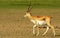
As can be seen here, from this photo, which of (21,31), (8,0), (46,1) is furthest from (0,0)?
(21,31)

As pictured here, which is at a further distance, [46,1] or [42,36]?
[46,1]

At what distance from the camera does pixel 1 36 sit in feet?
35.8

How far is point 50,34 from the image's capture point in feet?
37.6

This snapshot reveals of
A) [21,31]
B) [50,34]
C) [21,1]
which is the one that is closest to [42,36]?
[50,34]

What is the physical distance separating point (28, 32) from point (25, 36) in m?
1.08

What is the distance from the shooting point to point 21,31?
1226 cm

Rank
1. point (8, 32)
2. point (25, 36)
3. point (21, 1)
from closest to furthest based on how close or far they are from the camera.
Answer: point (25, 36) < point (8, 32) < point (21, 1)

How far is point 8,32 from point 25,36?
1252mm

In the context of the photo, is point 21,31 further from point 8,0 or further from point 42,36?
point 8,0

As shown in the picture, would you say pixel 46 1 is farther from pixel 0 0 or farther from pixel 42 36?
pixel 42 36

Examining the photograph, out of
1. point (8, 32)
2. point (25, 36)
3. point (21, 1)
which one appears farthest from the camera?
point (21, 1)

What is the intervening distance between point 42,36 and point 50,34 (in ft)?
2.01

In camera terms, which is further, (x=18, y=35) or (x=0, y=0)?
(x=0, y=0)

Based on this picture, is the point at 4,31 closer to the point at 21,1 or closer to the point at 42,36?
the point at 42,36
